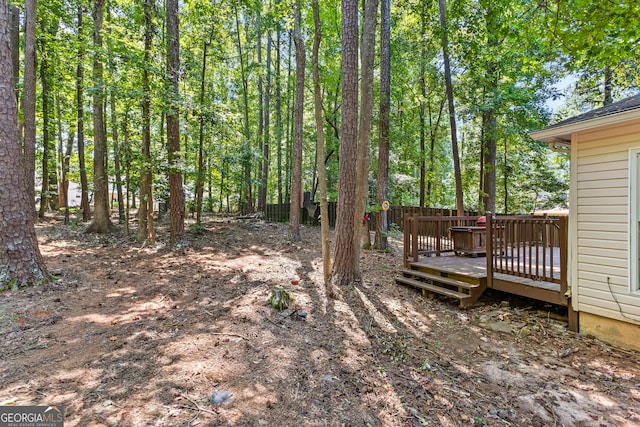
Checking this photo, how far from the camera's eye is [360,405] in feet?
8.46

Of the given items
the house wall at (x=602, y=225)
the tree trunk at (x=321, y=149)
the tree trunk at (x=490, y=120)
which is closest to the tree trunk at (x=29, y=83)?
the tree trunk at (x=321, y=149)

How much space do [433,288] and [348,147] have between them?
3093 millimetres

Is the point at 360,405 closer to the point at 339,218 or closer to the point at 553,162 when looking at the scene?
the point at 339,218

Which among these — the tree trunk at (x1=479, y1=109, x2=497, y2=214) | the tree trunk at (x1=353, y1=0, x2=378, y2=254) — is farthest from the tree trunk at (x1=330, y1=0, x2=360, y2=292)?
the tree trunk at (x1=479, y1=109, x2=497, y2=214)

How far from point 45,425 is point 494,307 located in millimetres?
5760

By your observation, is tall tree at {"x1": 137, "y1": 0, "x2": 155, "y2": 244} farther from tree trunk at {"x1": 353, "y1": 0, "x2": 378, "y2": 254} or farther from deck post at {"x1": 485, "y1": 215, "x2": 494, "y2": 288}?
deck post at {"x1": 485, "y1": 215, "x2": 494, "y2": 288}

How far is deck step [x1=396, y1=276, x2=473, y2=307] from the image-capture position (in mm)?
5074

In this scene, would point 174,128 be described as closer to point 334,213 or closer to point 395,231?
point 334,213

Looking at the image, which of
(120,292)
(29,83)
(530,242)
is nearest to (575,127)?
(530,242)

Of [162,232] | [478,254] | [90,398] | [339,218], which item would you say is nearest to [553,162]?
[478,254]
